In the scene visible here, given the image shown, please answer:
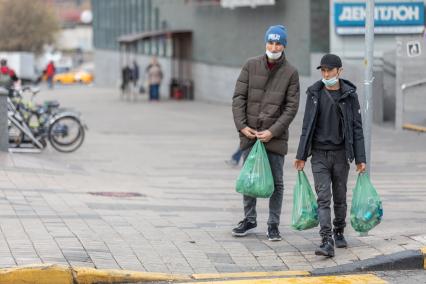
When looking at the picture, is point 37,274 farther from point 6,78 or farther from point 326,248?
point 6,78

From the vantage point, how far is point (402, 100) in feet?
71.8

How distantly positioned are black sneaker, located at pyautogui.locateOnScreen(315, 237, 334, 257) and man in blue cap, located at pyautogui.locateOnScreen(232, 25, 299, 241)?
74 centimetres

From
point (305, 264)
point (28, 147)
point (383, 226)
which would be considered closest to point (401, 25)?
point (28, 147)

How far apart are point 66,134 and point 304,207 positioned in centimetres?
1025

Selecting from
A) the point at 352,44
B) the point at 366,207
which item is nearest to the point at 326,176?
the point at 366,207

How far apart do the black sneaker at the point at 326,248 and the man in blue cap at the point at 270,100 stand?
743mm

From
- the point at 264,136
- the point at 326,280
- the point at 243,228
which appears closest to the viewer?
the point at 326,280

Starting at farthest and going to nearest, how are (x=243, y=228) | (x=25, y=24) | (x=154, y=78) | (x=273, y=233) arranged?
(x=25, y=24)
(x=154, y=78)
(x=243, y=228)
(x=273, y=233)

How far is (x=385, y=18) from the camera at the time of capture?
88.2ft

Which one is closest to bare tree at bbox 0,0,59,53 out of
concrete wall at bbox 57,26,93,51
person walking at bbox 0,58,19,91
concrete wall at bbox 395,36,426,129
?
concrete wall at bbox 57,26,93,51

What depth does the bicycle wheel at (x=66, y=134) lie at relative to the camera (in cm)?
1777

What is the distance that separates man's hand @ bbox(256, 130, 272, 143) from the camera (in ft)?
28.6

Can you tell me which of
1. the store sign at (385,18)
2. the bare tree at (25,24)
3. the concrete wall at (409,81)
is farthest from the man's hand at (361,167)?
the bare tree at (25,24)

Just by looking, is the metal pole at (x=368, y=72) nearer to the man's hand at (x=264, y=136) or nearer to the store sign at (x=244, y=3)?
the man's hand at (x=264, y=136)
